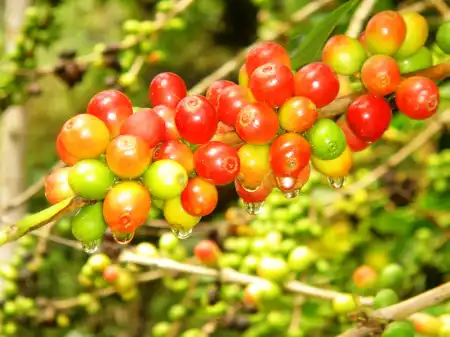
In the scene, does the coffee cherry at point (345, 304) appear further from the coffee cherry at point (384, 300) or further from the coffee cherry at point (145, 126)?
the coffee cherry at point (145, 126)

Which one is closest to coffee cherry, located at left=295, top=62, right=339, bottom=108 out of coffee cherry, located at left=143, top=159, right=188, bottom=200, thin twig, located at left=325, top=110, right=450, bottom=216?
coffee cherry, located at left=143, top=159, right=188, bottom=200

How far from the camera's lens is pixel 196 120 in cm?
78

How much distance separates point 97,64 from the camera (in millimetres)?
2064

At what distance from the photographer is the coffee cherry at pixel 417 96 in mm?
855

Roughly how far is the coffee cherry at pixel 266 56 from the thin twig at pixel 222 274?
0.61m

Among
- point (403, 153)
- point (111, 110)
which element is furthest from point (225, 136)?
point (403, 153)

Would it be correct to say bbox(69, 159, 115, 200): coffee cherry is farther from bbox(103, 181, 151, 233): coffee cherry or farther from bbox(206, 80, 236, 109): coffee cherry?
bbox(206, 80, 236, 109): coffee cherry

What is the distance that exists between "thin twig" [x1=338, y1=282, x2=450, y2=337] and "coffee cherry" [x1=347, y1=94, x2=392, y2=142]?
251 mm

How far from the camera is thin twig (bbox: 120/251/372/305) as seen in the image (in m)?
1.41

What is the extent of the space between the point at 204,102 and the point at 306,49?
398 millimetres

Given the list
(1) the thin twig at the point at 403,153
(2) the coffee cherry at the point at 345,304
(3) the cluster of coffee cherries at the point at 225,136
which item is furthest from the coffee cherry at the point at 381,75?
(1) the thin twig at the point at 403,153

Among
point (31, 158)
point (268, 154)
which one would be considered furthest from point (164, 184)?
point (31, 158)

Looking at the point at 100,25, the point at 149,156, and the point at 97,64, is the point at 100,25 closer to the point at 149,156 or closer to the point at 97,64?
the point at 97,64

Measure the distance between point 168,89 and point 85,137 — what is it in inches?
6.9
